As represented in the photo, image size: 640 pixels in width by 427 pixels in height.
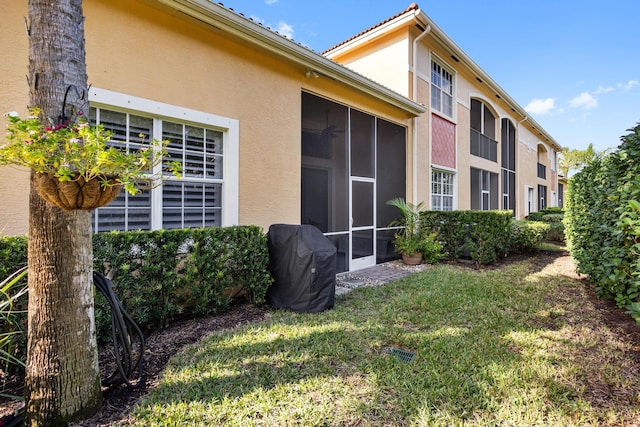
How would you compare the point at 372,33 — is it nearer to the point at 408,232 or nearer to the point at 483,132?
the point at 408,232

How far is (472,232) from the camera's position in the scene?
7.84 metres

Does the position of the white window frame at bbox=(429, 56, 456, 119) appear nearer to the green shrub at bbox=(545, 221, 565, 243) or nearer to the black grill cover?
the green shrub at bbox=(545, 221, 565, 243)

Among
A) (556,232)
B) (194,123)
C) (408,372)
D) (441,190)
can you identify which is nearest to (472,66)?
(441,190)

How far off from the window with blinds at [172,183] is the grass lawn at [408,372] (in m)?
1.89

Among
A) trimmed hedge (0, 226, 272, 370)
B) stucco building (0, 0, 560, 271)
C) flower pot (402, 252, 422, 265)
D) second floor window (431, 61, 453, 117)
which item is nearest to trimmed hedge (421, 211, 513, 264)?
flower pot (402, 252, 422, 265)

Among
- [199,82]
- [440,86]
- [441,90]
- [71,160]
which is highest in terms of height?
[440,86]

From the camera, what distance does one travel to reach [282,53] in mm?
5207

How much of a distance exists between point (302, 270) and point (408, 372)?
1.97 metres

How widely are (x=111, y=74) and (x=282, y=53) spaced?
2.63 metres

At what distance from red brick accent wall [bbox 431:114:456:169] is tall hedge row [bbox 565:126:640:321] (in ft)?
14.2

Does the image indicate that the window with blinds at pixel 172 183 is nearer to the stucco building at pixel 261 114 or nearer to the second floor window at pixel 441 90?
the stucco building at pixel 261 114

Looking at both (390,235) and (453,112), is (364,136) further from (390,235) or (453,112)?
(453,112)

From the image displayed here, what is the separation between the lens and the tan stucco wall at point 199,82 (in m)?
3.26

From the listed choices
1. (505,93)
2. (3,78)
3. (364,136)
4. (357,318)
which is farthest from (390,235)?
(505,93)
